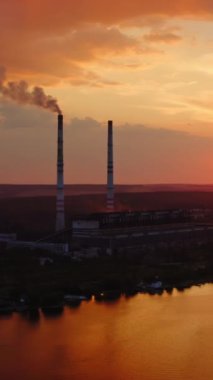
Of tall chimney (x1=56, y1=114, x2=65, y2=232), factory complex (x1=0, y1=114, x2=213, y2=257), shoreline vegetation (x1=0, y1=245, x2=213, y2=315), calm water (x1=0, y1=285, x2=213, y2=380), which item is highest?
tall chimney (x1=56, y1=114, x2=65, y2=232)

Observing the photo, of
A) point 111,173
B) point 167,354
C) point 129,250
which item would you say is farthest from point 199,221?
point 167,354

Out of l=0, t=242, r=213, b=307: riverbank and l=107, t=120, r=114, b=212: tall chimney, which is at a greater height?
l=107, t=120, r=114, b=212: tall chimney

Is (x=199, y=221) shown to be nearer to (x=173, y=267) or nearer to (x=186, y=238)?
(x=186, y=238)

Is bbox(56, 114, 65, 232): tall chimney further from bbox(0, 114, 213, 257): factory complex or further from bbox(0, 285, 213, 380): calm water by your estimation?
bbox(0, 285, 213, 380): calm water

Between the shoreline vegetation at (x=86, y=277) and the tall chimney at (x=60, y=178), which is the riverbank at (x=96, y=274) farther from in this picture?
the tall chimney at (x=60, y=178)

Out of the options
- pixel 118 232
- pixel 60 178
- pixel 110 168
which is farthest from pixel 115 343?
pixel 110 168

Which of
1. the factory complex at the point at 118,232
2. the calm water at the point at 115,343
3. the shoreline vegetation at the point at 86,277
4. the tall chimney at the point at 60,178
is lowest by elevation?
the calm water at the point at 115,343

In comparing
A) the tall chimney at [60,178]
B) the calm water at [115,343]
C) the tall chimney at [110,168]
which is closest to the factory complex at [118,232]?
the tall chimney at [60,178]

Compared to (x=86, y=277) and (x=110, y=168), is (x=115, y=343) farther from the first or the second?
(x=110, y=168)

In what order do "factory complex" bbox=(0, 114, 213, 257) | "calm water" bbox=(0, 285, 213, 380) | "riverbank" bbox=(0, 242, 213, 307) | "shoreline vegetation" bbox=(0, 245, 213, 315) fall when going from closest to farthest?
"calm water" bbox=(0, 285, 213, 380) < "shoreline vegetation" bbox=(0, 245, 213, 315) < "riverbank" bbox=(0, 242, 213, 307) < "factory complex" bbox=(0, 114, 213, 257)

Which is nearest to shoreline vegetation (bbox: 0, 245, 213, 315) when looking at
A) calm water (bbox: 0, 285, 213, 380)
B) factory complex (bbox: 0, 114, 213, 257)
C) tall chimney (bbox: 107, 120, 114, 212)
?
calm water (bbox: 0, 285, 213, 380)
